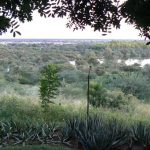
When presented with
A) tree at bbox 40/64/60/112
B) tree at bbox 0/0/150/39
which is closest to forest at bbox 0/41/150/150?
tree at bbox 40/64/60/112

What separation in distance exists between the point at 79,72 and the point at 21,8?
63.9 feet

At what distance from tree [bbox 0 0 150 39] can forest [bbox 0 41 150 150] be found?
314cm

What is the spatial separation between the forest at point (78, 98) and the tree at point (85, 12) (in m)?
3.14

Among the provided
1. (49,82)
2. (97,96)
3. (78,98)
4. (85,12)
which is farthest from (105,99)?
(85,12)

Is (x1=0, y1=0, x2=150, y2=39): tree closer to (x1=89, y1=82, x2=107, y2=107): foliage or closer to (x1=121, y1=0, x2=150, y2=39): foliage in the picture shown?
(x1=121, y1=0, x2=150, y2=39): foliage

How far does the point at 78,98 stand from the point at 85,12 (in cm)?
1270

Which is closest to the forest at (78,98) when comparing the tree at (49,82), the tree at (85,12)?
the tree at (49,82)

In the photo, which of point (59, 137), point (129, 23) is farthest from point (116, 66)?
point (129, 23)

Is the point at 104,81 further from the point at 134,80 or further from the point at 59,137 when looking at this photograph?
the point at 59,137

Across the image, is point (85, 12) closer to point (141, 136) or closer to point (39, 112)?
point (141, 136)

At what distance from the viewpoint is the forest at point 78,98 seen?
7.89 metres

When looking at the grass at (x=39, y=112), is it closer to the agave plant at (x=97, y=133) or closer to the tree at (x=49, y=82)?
the tree at (x=49, y=82)

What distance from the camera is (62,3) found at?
4.49 m

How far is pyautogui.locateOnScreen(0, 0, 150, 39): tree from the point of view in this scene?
12.6ft
